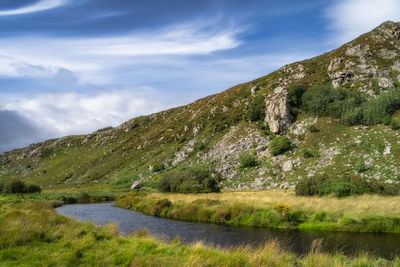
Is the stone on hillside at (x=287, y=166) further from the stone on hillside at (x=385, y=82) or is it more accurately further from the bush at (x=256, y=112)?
the stone on hillside at (x=385, y=82)

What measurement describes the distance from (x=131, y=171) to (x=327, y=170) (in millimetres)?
65013

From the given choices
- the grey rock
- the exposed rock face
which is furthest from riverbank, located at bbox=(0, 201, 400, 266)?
the grey rock

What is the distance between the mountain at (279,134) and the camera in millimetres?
48031

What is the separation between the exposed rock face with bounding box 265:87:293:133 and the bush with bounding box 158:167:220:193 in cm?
2143

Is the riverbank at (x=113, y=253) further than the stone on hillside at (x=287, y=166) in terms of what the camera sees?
No

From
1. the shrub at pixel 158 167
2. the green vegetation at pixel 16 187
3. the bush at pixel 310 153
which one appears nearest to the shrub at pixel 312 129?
the bush at pixel 310 153

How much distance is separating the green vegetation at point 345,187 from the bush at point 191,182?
18750mm

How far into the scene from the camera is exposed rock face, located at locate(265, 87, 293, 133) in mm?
67556

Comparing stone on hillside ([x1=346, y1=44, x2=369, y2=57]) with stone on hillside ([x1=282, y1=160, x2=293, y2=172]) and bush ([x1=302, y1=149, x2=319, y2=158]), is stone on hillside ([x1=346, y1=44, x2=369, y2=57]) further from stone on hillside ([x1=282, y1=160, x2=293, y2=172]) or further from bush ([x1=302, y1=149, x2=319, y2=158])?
stone on hillside ([x1=282, y1=160, x2=293, y2=172])

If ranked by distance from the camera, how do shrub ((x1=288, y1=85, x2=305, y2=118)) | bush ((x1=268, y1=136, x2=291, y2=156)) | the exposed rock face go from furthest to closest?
1. shrub ((x1=288, y1=85, x2=305, y2=118))
2. the exposed rock face
3. bush ((x1=268, y1=136, x2=291, y2=156))

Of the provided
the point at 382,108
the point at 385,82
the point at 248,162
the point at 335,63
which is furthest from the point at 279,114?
the point at 335,63

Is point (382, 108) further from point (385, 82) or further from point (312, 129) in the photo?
point (385, 82)

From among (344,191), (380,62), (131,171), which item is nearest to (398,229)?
(344,191)

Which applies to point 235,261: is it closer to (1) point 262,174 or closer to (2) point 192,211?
(2) point 192,211
